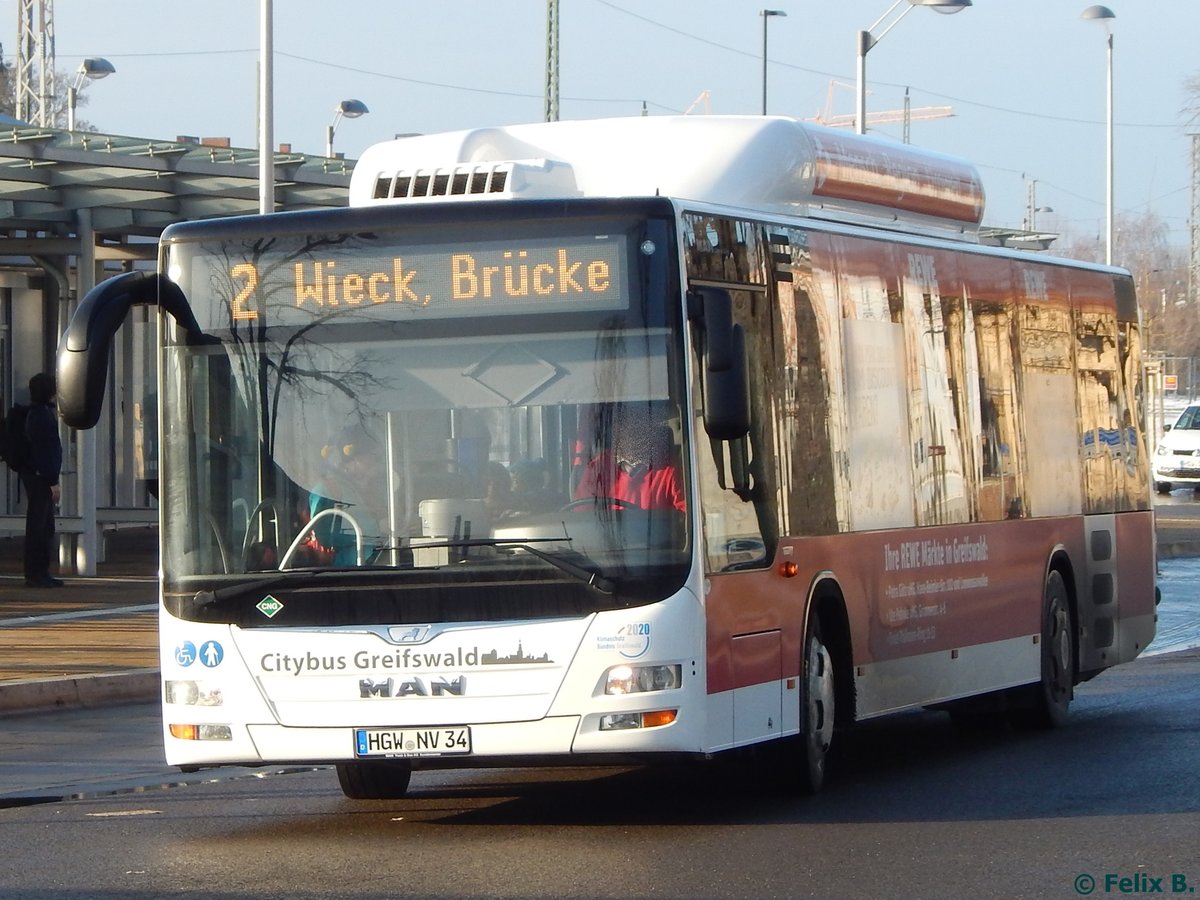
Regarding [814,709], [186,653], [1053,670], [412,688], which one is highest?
[186,653]

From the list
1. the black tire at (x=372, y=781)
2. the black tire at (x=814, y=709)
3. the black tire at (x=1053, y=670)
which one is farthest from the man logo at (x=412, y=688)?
the black tire at (x=1053, y=670)

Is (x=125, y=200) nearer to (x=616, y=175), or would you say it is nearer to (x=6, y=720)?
(x=6, y=720)

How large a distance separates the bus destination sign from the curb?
572cm

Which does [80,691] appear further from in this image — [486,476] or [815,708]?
[486,476]

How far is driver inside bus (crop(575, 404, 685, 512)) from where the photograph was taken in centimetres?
934

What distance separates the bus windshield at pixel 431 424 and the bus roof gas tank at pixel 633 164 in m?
0.79

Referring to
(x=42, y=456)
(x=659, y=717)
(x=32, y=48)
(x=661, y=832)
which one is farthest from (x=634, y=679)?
(x=32, y=48)

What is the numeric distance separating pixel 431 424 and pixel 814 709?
8.09 feet

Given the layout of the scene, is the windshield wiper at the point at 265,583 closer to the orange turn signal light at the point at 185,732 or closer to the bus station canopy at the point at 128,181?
the orange turn signal light at the point at 185,732

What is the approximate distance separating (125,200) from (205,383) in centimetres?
1462

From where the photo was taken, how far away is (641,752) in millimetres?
9266

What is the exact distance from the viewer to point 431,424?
31.0ft

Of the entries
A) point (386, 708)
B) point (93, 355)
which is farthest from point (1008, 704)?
point (93, 355)

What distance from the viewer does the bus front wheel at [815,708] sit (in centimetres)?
1055
